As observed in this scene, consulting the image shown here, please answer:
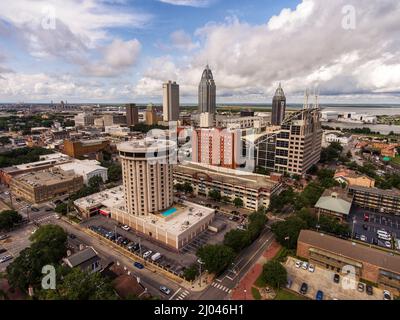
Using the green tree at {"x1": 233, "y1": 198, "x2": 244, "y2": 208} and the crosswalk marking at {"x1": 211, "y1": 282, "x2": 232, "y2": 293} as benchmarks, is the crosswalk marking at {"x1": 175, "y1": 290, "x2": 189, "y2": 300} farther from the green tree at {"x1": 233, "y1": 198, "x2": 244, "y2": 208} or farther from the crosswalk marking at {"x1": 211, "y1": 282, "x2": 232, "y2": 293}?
the green tree at {"x1": 233, "y1": 198, "x2": 244, "y2": 208}

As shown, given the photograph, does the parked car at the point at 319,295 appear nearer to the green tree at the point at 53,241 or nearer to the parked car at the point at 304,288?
the parked car at the point at 304,288

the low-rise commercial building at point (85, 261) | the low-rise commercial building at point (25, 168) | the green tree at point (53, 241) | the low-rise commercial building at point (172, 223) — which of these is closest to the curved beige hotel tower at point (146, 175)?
the low-rise commercial building at point (172, 223)

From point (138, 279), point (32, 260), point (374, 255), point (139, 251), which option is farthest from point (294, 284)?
point (32, 260)

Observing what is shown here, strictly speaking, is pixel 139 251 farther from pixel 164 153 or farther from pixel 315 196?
pixel 315 196

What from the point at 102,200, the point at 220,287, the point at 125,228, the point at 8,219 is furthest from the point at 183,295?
the point at 8,219

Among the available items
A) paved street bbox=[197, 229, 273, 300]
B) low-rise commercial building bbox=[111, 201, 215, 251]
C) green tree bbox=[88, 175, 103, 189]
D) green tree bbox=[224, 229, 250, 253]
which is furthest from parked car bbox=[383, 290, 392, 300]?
green tree bbox=[88, 175, 103, 189]

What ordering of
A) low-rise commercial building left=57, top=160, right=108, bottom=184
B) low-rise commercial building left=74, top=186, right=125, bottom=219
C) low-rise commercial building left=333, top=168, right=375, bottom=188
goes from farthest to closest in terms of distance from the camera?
1. low-rise commercial building left=57, top=160, right=108, bottom=184
2. low-rise commercial building left=333, top=168, right=375, bottom=188
3. low-rise commercial building left=74, top=186, right=125, bottom=219
